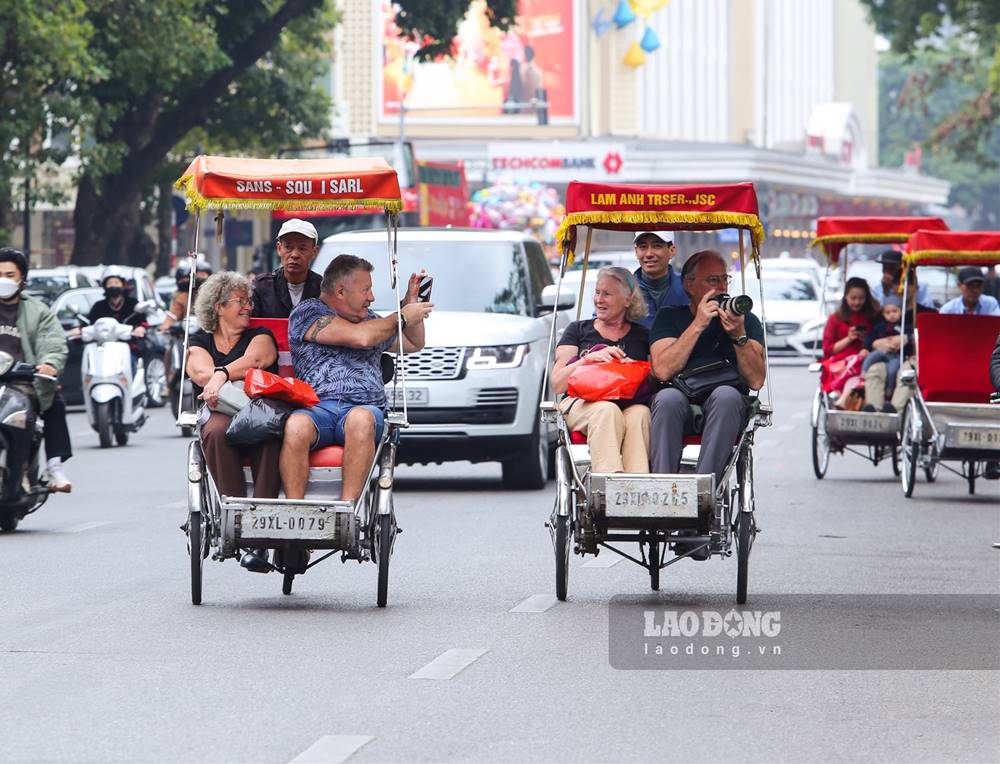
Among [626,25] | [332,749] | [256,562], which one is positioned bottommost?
[332,749]

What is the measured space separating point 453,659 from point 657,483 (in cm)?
163

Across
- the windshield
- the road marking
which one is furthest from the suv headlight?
the road marking

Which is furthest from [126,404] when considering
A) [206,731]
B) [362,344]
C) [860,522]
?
[206,731]

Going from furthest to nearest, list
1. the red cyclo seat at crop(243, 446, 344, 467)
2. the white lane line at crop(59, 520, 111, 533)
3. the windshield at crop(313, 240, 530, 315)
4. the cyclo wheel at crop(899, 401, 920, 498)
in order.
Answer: the windshield at crop(313, 240, 530, 315), the cyclo wheel at crop(899, 401, 920, 498), the white lane line at crop(59, 520, 111, 533), the red cyclo seat at crop(243, 446, 344, 467)

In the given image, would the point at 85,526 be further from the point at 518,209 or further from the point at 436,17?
the point at 518,209

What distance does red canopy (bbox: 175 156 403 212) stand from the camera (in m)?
11.3

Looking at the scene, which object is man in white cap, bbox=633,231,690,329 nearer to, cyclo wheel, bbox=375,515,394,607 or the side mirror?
cyclo wheel, bbox=375,515,394,607

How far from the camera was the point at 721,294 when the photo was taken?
35.3ft

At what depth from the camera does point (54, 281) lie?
3006 cm

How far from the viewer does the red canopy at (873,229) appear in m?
20.2

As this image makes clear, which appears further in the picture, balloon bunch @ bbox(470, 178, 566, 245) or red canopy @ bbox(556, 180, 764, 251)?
balloon bunch @ bbox(470, 178, 566, 245)

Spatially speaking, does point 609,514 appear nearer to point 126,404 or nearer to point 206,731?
point 206,731

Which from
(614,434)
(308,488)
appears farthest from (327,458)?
(614,434)

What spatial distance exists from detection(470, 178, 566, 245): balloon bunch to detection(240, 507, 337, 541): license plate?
53.8 m
